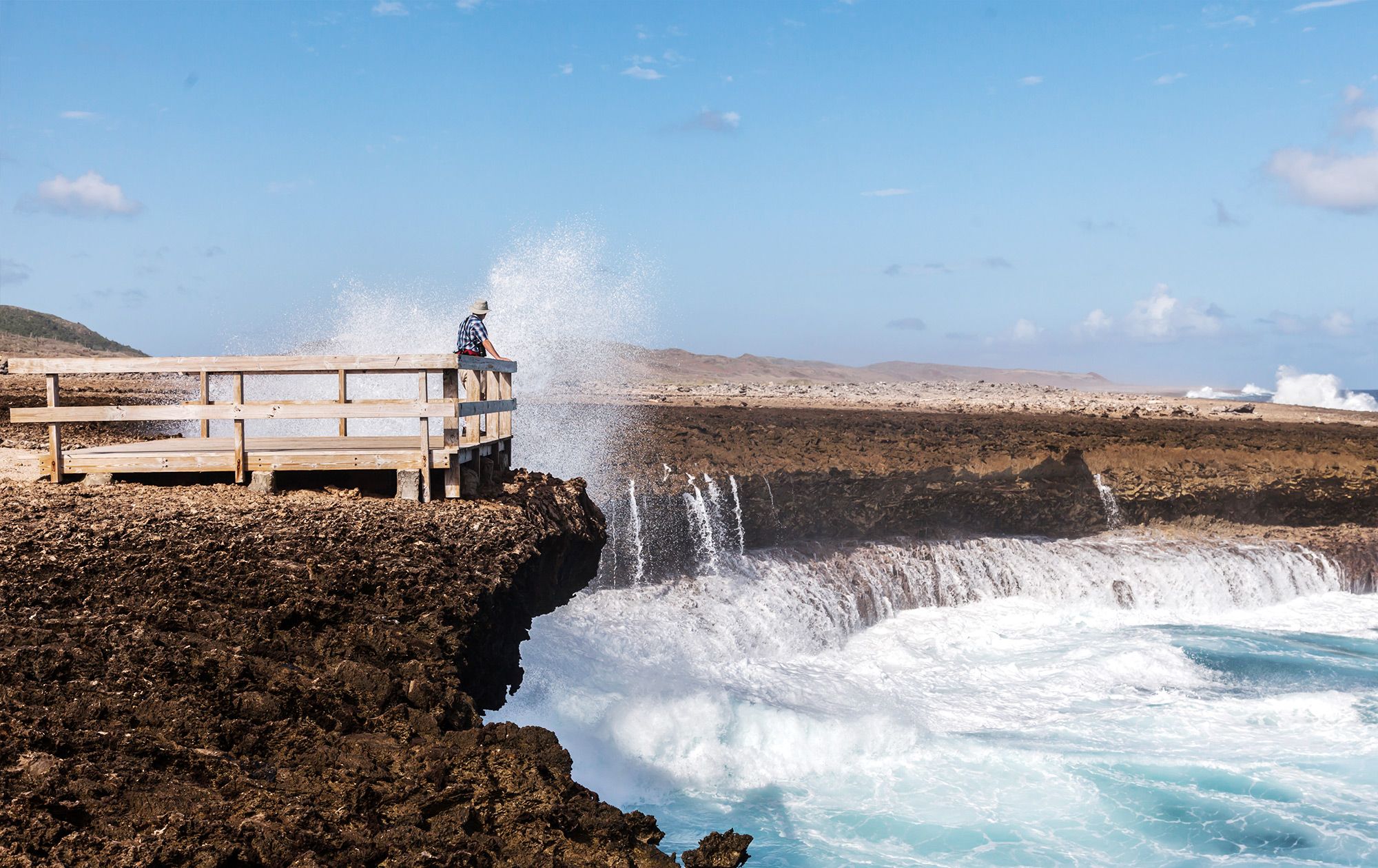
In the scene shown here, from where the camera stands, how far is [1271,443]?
Result: 22.2 metres

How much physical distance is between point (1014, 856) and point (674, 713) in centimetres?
373

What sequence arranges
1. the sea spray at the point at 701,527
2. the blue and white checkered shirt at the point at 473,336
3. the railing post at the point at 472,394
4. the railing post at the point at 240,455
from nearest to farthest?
1. the railing post at the point at 240,455
2. the railing post at the point at 472,394
3. the blue and white checkered shirt at the point at 473,336
4. the sea spray at the point at 701,527

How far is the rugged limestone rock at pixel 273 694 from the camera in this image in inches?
163

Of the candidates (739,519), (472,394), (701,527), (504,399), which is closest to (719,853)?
(472,394)

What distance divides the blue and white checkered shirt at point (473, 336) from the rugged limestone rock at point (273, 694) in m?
3.05

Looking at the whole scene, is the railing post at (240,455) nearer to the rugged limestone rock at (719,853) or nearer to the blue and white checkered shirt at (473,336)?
the blue and white checkered shirt at (473,336)

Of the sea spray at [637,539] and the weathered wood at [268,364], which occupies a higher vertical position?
the weathered wood at [268,364]

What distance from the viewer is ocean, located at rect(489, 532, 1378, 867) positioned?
9.04 meters

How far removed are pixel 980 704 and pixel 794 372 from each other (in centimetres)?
7428

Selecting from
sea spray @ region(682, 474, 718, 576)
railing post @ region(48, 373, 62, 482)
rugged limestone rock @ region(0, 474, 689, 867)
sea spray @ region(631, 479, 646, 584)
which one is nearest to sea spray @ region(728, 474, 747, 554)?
sea spray @ region(682, 474, 718, 576)

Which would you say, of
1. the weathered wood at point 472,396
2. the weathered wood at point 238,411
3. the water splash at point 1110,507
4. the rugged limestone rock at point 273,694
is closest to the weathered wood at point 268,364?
the weathered wood at point 238,411

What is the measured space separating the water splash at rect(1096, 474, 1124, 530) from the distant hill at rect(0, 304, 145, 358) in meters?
31.8

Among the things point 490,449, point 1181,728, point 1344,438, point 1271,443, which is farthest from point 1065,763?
point 1344,438

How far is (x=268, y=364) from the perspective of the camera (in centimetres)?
917
